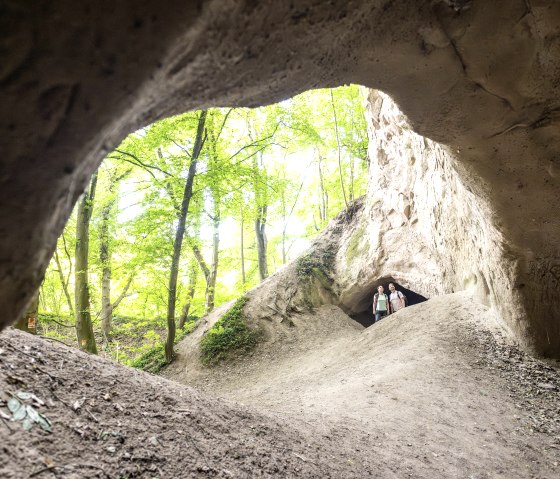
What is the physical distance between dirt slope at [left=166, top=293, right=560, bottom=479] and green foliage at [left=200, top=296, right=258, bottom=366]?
88 cm

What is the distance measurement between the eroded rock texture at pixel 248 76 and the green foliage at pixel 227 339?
7890 mm

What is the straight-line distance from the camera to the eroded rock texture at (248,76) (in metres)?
1.25

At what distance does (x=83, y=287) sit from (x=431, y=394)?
8.03 metres

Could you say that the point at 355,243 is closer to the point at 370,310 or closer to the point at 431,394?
the point at 370,310

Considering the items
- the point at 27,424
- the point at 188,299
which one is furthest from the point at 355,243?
the point at 27,424

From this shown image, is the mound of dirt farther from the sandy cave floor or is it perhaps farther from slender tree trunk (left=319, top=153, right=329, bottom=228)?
slender tree trunk (left=319, top=153, right=329, bottom=228)

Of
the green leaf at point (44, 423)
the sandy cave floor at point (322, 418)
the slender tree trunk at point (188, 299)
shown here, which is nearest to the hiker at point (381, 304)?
the sandy cave floor at point (322, 418)

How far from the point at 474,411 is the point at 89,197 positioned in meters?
9.68

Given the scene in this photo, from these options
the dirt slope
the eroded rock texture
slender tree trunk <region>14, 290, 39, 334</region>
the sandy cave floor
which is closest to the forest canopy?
slender tree trunk <region>14, 290, 39, 334</region>

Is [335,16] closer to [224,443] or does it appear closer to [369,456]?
[224,443]

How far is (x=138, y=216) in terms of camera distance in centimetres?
900

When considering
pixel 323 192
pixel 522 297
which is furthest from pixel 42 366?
pixel 323 192

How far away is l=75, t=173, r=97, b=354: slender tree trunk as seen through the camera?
8.52 meters

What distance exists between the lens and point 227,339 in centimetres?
1050
